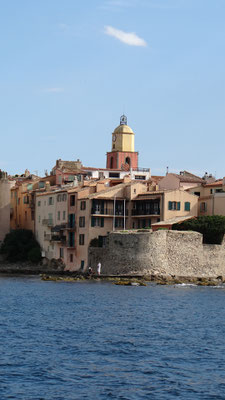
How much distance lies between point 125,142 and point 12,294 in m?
58.9

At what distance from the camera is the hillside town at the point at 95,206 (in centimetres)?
9000

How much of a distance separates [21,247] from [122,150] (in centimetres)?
2687

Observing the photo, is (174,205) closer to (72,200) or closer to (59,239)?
(72,200)

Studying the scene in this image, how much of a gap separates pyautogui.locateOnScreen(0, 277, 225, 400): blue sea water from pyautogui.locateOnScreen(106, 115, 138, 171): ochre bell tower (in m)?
56.7

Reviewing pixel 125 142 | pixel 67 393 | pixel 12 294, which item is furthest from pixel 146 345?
pixel 125 142

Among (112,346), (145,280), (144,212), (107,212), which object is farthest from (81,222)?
(112,346)

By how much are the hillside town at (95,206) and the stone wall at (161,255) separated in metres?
4.13

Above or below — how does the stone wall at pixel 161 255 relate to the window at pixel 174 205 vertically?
below

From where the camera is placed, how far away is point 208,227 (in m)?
84.5

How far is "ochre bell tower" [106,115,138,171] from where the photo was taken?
12019cm

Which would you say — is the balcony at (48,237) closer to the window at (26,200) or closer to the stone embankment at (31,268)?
the stone embankment at (31,268)

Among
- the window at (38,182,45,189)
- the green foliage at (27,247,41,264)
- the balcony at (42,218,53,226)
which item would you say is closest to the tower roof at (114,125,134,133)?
the window at (38,182,45,189)

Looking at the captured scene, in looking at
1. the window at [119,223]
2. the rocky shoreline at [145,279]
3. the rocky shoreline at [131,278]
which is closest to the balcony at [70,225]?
the rocky shoreline at [131,278]

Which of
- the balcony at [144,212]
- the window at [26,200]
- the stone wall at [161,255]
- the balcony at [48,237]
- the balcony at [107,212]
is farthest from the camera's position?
the window at [26,200]
